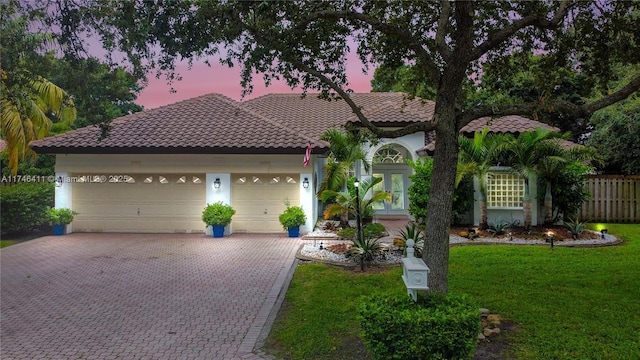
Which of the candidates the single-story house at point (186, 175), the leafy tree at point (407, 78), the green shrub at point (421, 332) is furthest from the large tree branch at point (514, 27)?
the single-story house at point (186, 175)

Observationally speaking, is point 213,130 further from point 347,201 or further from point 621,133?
point 621,133

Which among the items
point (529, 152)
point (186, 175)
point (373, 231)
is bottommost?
point (373, 231)

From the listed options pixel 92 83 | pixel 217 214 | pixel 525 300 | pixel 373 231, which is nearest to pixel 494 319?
pixel 525 300

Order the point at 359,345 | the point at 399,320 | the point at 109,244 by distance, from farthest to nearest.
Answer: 1. the point at 109,244
2. the point at 359,345
3. the point at 399,320

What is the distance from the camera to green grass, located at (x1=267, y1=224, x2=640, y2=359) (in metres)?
5.39

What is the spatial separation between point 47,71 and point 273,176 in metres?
8.40

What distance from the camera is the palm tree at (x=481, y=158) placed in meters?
13.7

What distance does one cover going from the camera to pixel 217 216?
14609 millimetres

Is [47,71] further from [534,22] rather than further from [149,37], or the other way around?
[534,22]

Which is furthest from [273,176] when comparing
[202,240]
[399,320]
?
[399,320]

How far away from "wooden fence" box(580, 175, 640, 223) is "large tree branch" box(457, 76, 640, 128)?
13.9 m

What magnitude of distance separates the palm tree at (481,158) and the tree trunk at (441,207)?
317 inches

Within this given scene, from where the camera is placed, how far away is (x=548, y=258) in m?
10.5

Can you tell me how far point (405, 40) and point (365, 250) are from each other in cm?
525
